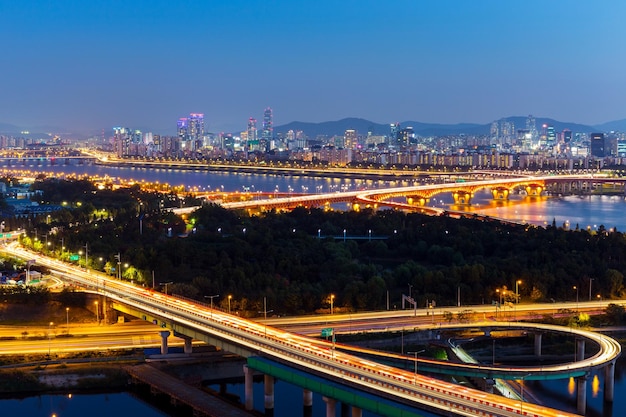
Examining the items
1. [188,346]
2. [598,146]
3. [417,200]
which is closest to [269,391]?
[188,346]

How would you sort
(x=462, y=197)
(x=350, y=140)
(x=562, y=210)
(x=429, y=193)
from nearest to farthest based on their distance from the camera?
(x=562, y=210) < (x=429, y=193) < (x=462, y=197) < (x=350, y=140)

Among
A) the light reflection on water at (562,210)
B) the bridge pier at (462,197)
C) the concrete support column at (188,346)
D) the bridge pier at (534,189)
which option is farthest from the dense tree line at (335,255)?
the bridge pier at (534,189)

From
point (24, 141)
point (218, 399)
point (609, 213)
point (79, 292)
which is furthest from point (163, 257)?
point (24, 141)

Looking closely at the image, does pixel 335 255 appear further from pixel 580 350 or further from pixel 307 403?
pixel 307 403

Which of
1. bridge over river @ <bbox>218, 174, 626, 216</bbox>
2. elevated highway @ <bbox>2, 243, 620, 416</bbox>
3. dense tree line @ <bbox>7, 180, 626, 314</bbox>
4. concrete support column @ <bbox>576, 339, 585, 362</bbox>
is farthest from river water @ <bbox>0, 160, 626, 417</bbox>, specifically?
dense tree line @ <bbox>7, 180, 626, 314</bbox>

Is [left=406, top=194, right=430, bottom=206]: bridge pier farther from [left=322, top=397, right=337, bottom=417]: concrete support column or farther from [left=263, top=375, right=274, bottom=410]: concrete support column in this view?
[left=322, top=397, right=337, bottom=417]: concrete support column

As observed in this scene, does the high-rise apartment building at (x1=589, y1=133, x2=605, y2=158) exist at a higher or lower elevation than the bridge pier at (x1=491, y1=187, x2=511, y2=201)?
higher

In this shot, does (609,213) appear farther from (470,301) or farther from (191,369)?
(191,369)
